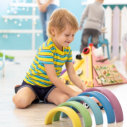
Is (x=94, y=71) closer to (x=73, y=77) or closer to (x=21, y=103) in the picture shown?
(x=73, y=77)

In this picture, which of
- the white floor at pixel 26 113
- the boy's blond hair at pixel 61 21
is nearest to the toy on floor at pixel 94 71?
the white floor at pixel 26 113

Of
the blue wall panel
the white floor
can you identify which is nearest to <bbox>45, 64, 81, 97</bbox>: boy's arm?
the white floor

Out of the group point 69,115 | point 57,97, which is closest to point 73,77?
point 57,97

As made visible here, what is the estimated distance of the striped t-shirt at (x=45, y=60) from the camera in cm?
148

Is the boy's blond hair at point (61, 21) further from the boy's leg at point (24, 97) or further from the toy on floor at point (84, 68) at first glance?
the toy on floor at point (84, 68)

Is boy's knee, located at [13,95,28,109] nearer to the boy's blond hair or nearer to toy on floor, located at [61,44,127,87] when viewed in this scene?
the boy's blond hair

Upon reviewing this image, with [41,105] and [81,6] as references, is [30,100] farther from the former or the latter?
[81,6]

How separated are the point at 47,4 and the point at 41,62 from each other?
143 cm

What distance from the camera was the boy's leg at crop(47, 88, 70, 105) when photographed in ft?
4.85

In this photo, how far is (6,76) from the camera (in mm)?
2445

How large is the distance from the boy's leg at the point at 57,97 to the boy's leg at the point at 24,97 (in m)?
0.09

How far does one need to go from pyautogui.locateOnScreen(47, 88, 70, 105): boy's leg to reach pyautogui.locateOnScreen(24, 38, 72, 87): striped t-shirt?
0.06 m

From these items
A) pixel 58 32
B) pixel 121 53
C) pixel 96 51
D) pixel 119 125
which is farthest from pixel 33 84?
pixel 121 53

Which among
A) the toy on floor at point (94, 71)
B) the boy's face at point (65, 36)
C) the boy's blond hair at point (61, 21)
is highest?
the boy's blond hair at point (61, 21)
